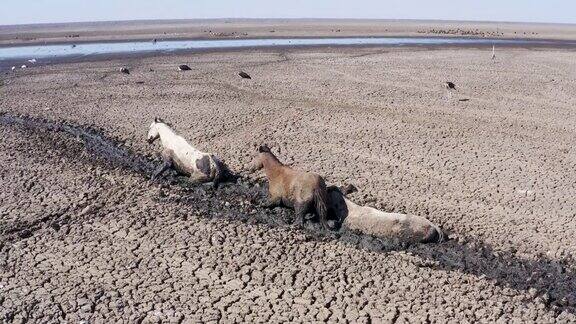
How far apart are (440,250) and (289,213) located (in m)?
2.35

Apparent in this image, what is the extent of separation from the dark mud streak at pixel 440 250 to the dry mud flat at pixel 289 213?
3 centimetres

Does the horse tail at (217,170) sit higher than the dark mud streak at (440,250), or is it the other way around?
the horse tail at (217,170)

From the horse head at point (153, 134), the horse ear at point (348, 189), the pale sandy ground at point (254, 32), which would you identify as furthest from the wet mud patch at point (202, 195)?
the pale sandy ground at point (254, 32)

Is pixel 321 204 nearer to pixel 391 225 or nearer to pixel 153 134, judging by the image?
pixel 391 225

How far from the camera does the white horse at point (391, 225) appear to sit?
7.75m

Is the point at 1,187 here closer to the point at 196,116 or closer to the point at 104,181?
the point at 104,181

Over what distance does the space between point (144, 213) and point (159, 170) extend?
2.03 metres

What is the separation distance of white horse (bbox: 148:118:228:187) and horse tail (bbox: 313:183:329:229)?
247 centimetres

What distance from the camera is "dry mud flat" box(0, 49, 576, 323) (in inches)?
250

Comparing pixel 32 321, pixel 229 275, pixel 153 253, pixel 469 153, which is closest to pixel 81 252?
pixel 153 253

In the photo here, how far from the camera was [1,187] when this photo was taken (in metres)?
9.94

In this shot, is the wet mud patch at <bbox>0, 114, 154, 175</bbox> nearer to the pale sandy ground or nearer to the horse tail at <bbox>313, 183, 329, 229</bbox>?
the horse tail at <bbox>313, 183, 329, 229</bbox>

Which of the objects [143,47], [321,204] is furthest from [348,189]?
[143,47]

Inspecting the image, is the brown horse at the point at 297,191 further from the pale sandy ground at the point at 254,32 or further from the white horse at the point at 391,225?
the pale sandy ground at the point at 254,32
